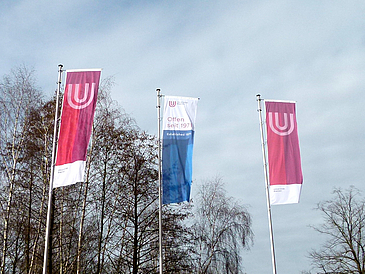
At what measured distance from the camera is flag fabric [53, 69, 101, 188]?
52.1 ft

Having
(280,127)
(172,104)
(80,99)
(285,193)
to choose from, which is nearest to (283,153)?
(280,127)

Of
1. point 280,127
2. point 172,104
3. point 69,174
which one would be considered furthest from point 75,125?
point 280,127

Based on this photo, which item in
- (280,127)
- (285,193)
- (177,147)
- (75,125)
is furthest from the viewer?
(280,127)

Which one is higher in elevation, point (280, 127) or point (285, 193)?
point (280, 127)

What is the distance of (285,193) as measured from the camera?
60.4ft

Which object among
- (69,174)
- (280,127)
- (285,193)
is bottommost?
(285,193)

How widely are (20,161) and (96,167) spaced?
388cm

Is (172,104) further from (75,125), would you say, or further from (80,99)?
(75,125)

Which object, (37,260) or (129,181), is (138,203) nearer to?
(129,181)

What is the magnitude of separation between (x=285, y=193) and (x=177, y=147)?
184 inches

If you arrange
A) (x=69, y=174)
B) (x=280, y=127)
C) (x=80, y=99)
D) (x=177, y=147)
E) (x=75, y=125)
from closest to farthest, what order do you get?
(x=69, y=174) < (x=75, y=125) < (x=80, y=99) < (x=177, y=147) < (x=280, y=127)

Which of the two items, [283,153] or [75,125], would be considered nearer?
[75,125]

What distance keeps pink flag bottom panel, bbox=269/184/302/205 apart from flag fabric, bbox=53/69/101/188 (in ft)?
25.0

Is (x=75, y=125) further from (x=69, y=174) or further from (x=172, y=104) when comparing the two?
(x=172, y=104)
